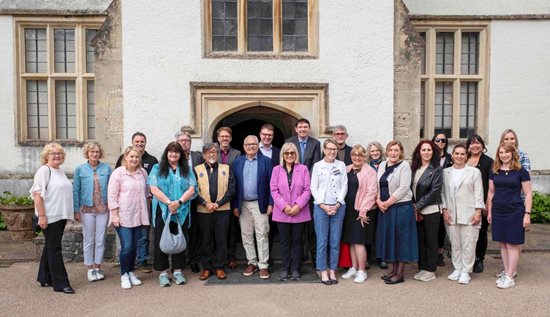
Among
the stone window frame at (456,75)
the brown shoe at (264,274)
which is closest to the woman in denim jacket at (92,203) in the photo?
the brown shoe at (264,274)

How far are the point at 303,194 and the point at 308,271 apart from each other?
3.86 ft

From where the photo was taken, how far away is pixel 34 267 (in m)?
6.61

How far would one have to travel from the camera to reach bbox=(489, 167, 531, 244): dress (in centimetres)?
561

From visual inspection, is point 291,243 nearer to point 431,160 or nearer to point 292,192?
point 292,192

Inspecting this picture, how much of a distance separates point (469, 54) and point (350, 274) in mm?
6553

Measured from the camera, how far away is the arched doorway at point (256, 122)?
8805 millimetres

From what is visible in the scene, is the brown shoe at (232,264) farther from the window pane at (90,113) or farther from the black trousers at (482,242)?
the window pane at (90,113)

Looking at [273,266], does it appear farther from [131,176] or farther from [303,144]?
[131,176]

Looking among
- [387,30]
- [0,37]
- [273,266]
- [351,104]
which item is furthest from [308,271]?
[0,37]

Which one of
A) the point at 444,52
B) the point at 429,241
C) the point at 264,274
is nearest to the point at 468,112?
the point at 444,52

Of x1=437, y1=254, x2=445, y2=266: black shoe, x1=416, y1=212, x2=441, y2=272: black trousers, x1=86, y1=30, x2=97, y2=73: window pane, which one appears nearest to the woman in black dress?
x1=416, y1=212, x2=441, y2=272: black trousers

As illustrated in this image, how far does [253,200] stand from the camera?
6125 millimetres

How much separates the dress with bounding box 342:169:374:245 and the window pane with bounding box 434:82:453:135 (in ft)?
17.1

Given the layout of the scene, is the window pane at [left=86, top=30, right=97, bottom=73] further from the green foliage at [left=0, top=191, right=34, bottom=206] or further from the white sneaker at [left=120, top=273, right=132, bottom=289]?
the white sneaker at [left=120, top=273, right=132, bottom=289]
